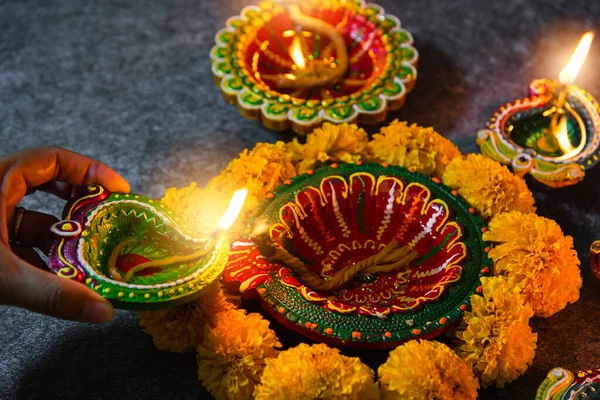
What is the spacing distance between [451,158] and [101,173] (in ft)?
1.80

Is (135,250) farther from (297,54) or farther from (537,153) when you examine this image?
(537,153)

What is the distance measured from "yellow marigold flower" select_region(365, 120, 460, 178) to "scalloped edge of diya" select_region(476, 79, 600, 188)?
122mm

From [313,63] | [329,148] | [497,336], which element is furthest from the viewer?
[313,63]

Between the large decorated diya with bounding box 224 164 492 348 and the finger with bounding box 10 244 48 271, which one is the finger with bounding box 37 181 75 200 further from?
the large decorated diya with bounding box 224 164 492 348

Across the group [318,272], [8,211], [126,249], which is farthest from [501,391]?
[8,211]

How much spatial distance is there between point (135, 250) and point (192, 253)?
8cm

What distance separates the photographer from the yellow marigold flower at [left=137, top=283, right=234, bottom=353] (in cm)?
84

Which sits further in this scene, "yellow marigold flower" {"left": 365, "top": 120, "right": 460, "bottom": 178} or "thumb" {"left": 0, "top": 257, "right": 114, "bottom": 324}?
"yellow marigold flower" {"left": 365, "top": 120, "right": 460, "bottom": 178}

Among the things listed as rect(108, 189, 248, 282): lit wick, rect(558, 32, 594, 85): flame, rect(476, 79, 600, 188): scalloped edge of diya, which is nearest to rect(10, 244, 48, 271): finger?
rect(108, 189, 248, 282): lit wick

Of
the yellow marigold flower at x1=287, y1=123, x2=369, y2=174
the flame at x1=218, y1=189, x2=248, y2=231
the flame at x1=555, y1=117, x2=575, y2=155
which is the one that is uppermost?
the flame at x1=218, y1=189, x2=248, y2=231

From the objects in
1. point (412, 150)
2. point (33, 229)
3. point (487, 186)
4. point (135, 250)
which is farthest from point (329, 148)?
point (33, 229)

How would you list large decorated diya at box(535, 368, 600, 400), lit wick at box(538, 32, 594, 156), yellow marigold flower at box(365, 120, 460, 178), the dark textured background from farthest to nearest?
lit wick at box(538, 32, 594, 156), yellow marigold flower at box(365, 120, 460, 178), the dark textured background, large decorated diya at box(535, 368, 600, 400)

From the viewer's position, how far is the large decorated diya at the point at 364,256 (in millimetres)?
833

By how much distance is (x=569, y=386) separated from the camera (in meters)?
0.81
